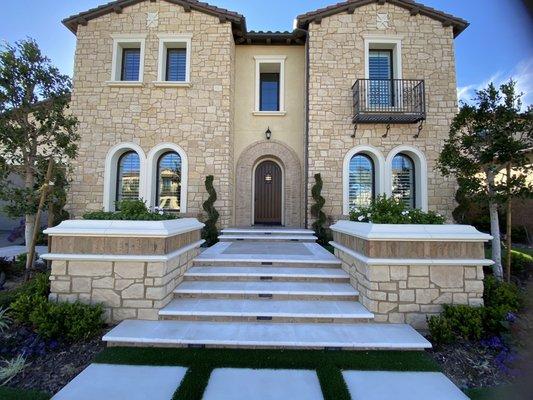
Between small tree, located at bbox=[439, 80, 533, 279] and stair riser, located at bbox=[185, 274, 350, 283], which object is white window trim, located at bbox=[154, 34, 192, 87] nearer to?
stair riser, located at bbox=[185, 274, 350, 283]

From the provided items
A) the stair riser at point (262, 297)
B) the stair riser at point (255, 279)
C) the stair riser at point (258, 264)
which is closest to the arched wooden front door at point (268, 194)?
the stair riser at point (258, 264)

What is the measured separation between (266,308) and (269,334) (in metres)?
0.51

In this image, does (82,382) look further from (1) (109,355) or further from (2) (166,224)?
(2) (166,224)

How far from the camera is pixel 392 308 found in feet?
12.8

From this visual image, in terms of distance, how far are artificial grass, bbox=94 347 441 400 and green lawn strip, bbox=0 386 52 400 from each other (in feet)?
1.77

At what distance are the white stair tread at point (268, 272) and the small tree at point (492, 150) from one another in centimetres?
325

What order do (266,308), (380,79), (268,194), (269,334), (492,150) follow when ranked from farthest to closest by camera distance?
(268,194), (380,79), (492,150), (266,308), (269,334)

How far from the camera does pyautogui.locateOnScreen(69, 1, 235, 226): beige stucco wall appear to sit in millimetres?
9008

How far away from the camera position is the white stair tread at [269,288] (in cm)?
436

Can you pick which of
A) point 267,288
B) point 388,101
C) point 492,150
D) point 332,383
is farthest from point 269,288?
point 388,101

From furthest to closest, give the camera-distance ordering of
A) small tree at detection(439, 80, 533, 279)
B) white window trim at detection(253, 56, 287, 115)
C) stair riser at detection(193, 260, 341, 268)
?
1. white window trim at detection(253, 56, 287, 115)
2. stair riser at detection(193, 260, 341, 268)
3. small tree at detection(439, 80, 533, 279)

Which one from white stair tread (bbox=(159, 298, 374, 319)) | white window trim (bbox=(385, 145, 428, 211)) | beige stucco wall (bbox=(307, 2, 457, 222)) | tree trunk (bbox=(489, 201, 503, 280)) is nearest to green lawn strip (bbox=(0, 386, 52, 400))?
white stair tread (bbox=(159, 298, 374, 319))

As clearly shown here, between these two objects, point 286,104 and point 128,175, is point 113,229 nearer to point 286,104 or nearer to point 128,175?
point 128,175

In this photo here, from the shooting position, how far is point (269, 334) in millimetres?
3518
